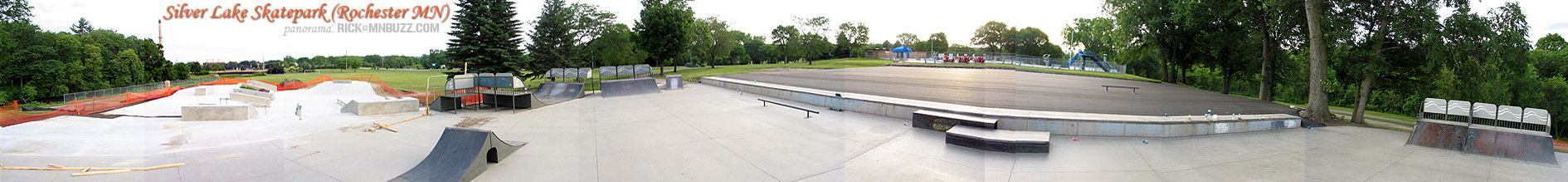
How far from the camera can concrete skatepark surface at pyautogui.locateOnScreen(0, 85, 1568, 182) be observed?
5.60 m

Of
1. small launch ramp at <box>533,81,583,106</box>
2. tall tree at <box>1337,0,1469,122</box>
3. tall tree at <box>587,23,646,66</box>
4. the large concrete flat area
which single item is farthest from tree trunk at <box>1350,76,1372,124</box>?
tall tree at <box>587,23,646,66</box>

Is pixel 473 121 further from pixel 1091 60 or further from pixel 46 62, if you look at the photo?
pixel 46 62

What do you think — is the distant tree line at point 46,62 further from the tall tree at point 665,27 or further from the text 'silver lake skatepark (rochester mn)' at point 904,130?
the tall tree at point 665,27

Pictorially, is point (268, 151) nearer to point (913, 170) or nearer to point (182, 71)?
point (913, 170)

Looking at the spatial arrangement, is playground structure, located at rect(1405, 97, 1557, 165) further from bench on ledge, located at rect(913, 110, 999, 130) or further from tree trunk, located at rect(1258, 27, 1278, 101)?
tree trunk, located at rect(1258, 27, 1278, 101)

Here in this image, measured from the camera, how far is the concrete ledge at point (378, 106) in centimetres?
1088

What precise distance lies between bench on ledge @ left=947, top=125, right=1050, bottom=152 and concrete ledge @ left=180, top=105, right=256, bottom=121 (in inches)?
480

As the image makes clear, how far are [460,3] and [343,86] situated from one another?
6.75 meters

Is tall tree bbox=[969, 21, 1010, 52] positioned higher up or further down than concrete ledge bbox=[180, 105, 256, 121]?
higher up

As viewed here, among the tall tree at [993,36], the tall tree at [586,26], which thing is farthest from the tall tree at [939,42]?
the tall tree at [586,26]

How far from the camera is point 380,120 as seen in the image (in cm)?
1016

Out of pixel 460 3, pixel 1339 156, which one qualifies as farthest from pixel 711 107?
pixel 460 3

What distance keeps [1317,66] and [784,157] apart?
11136 mm

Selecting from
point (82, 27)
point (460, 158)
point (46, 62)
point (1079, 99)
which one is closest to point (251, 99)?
point (460, 158)
